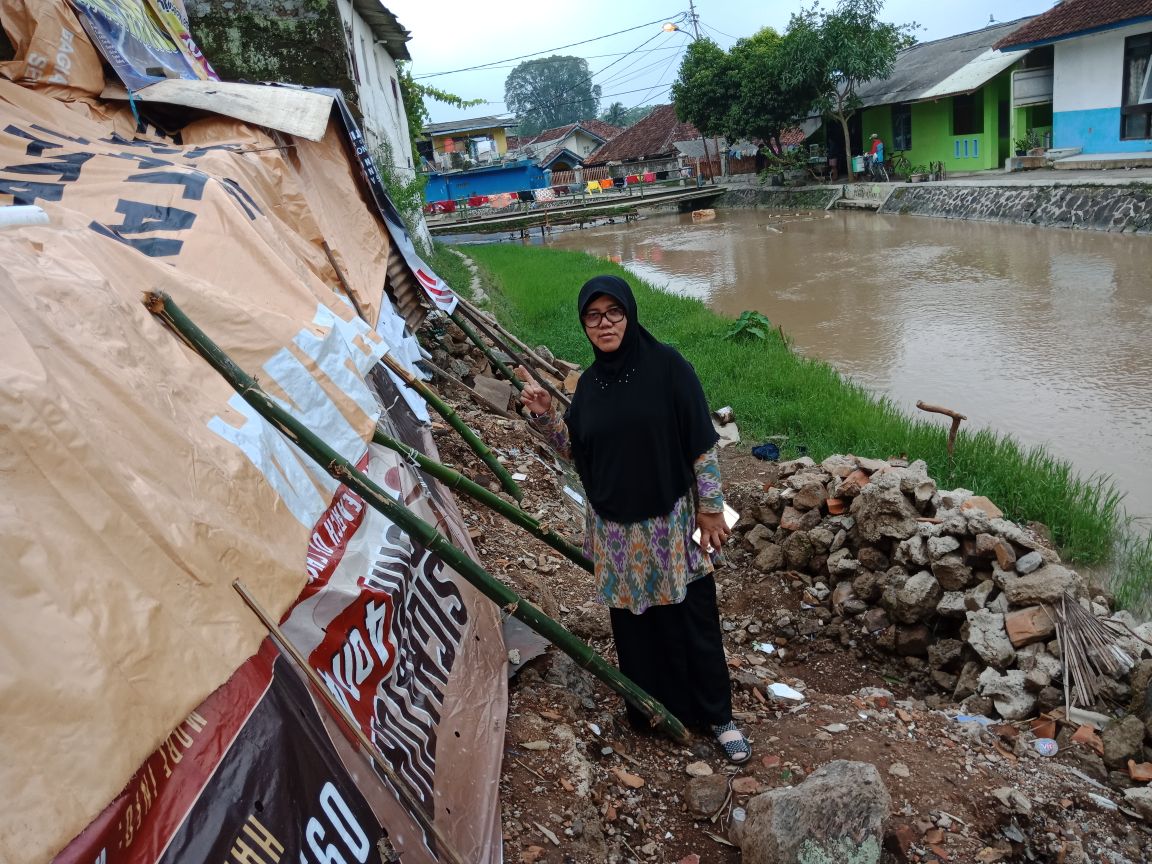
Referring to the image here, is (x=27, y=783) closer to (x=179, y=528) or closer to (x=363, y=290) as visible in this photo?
(x=179, y=528)

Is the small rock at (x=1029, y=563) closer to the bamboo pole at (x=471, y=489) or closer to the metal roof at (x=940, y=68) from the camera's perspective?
the bamboo pole at (x=471, y=489)

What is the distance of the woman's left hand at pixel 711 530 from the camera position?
2.57 meters

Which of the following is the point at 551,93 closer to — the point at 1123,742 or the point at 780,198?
the point at 780,198

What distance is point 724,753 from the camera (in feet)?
9.09

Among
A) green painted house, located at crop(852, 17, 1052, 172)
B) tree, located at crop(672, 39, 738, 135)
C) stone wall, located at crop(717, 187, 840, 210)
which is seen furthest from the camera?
tree, located at crop(672, 39, 738, 135)

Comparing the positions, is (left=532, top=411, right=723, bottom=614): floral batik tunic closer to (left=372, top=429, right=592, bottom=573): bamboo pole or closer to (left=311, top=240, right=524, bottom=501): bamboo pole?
(left=372, top=429, right=592, bottom=573): bamboo pole

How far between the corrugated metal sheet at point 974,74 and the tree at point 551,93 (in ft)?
221

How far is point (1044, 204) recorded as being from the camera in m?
15.7

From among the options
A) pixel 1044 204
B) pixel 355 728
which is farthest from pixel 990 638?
pixel 1044 204

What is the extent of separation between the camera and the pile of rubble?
3115 mm

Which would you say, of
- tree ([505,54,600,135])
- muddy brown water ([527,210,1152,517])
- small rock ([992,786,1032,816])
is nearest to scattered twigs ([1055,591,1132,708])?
small rock ([992,786,1032,816])

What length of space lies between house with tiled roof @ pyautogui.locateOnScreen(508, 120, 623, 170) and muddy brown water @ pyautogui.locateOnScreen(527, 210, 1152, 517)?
26.0m

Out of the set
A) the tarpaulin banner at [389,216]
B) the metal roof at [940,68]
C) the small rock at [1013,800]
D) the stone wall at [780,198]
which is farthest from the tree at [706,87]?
the small rock at [1013,800]

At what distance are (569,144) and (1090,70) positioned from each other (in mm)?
32318
